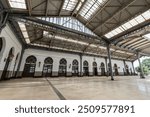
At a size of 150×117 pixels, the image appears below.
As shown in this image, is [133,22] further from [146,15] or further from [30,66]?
[30,66]

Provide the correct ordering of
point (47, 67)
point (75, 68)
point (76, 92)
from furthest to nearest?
point (75, 68) < point (47, 67) < point (76, 92)

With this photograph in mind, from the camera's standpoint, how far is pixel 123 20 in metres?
12.1

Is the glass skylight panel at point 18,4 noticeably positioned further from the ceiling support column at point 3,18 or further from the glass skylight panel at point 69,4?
the glass skylight panel at point 69,4

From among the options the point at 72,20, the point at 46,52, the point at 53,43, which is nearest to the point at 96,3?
the point at 72,20

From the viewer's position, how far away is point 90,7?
12.2 metres

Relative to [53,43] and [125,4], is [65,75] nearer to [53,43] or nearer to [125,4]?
[53,43]

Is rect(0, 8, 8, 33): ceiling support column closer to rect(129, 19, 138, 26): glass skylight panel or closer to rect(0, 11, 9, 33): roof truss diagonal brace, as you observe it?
rect(0, 11, 9, 33): roof truss diagonal brace

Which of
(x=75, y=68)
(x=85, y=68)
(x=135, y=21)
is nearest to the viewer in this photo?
(x=135, y=21)

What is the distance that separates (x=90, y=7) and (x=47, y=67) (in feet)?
49.6

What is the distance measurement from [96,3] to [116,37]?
264 inches

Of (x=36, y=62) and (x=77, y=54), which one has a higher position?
(x=77, y=54)

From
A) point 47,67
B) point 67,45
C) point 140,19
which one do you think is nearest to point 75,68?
point 67,45

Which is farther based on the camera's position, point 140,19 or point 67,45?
point 67,45

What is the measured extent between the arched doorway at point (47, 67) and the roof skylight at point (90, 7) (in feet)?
41.4
